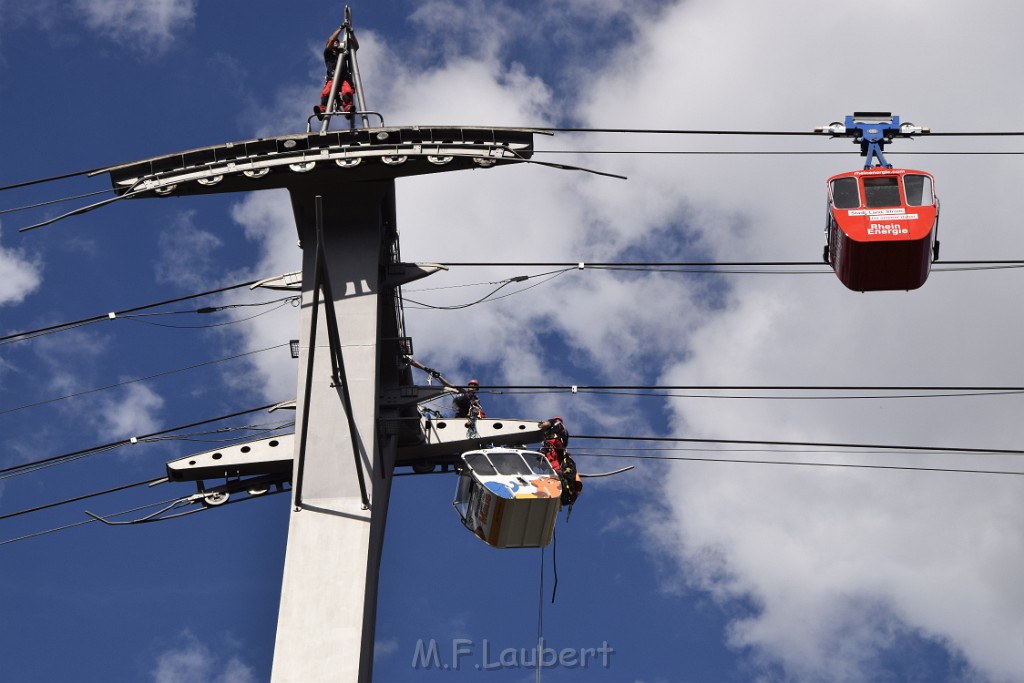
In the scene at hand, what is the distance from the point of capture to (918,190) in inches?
1080

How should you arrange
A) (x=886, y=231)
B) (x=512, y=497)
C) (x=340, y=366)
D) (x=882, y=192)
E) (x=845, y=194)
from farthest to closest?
(x=845, y=194), (x=882, y=192), (x=886, y=231), (x=512, y=497), (x=340, y=366)

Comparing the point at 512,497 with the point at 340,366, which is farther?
the point at 512,497

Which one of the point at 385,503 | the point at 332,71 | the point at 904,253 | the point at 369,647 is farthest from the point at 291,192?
the point at 904,253

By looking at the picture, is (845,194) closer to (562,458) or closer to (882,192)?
(882,192)

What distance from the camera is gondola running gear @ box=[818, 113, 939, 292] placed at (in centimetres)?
2675

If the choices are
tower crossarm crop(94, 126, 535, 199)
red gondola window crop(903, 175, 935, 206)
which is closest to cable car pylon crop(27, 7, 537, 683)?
tower crossarm crop(94, 126, 535, 199)

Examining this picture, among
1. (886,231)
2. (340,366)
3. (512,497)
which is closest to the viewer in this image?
(340,366)

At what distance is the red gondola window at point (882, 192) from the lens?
27.2 m

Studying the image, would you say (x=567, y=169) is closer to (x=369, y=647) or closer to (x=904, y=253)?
(x=904, y=253)

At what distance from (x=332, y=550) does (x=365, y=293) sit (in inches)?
155

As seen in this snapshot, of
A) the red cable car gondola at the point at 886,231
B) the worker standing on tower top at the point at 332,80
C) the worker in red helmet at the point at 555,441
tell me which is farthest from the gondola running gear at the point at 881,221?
the worker standing on tower top at the point at 332,80

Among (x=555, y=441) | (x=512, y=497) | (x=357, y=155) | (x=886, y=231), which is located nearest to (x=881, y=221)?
(x=886, y=231)

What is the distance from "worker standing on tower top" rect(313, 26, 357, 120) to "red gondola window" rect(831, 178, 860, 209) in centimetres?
799

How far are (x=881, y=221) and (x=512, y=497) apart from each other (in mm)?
7348
